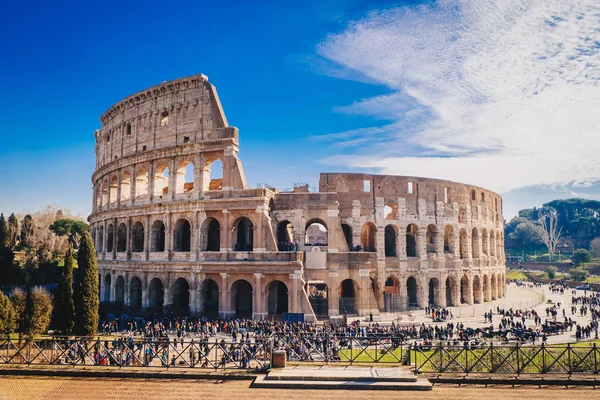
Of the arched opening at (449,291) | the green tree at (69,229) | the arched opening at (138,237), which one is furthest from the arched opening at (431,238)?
the green tree at (69,229)

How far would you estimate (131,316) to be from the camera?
101ft

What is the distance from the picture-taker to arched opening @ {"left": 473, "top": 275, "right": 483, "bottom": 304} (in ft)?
127

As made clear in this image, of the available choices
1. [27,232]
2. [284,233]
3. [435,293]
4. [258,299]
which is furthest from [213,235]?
[27,232]

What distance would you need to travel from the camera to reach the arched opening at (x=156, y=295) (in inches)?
1248

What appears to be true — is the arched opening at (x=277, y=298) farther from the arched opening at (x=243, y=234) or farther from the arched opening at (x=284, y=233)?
the arched opening at (x=243, y=234)

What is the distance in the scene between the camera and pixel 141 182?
34875 millimetres

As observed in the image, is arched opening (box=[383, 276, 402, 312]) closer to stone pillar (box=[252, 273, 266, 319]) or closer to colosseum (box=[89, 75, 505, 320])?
colosseum (box=[89, 75, 505, 320])

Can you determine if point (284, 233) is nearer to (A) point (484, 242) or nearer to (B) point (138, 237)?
(B) point (138, 237)

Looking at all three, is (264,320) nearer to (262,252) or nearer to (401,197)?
(262,252)

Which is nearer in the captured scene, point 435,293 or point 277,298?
point 277,298

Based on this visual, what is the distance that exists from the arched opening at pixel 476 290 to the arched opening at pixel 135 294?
30.5 metres

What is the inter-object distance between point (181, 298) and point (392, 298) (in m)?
17.1

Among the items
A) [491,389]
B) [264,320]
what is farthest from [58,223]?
[491,389]

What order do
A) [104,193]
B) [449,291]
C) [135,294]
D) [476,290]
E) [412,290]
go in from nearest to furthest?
1. [135,294]
2. [412,290]
3. [449,291]
4. [476,290]
5. [104,193]
